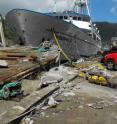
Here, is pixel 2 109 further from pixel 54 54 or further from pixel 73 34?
pixel 73 34

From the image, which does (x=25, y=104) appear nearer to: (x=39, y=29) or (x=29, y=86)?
(x=29, y=86)

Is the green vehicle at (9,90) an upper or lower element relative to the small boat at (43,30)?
lower

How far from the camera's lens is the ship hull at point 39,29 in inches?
1003

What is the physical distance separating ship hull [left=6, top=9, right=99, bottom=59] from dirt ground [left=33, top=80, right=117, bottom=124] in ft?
39.5

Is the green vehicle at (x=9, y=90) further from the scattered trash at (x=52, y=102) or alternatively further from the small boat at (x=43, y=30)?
the small boat at (x=43, y=30)

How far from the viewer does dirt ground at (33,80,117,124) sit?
31.4 feet

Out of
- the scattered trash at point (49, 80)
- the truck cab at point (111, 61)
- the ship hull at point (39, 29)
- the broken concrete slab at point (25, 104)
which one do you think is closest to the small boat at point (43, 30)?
the ship hull at point (39, 29)

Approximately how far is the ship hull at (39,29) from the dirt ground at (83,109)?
12049mm

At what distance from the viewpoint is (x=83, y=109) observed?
1084 cm

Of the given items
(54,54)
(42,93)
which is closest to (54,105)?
(42,93)

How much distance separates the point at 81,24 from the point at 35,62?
1555 cm

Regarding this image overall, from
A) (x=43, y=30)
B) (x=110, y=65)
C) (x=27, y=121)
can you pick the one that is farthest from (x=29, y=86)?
(x=43, y=30)

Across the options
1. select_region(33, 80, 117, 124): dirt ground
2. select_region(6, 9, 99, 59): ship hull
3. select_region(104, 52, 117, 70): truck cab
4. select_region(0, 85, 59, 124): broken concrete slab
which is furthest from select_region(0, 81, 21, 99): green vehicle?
select_region(6, 9, 99, 59): ship hull

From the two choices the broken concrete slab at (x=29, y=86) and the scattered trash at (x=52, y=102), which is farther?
the broken concrete slab at (x=29, y=86)
